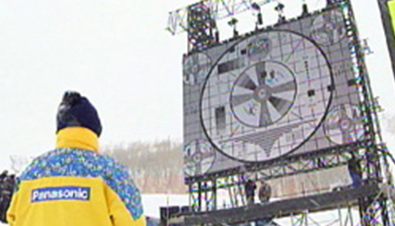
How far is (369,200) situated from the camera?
8.17 meters

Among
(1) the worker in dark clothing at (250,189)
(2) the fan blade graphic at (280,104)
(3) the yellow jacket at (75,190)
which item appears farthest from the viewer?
(1) the worker in dark clothing at (250,189)

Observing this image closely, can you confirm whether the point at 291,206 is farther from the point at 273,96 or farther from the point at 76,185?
the point at 76,185

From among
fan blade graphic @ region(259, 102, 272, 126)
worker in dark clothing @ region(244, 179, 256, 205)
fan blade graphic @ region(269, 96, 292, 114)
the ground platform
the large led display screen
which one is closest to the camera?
the ground platform

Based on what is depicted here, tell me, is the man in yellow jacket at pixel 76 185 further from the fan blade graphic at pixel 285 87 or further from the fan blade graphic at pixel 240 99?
the fan blade graphic at pixel 240 99

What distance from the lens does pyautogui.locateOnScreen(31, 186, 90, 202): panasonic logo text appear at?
169 cm

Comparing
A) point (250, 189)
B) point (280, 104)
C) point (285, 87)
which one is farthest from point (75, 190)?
point (250, 189)

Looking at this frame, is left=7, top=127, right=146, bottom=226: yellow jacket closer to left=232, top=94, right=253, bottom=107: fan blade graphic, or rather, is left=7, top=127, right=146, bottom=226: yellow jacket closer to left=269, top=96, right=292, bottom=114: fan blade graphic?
left=269, top=96, right=292, bottom=114: fan blade graphic

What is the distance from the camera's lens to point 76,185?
172 cm

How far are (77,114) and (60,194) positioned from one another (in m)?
0.29

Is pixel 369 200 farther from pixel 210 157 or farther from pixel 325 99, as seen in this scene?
pixel 210 157

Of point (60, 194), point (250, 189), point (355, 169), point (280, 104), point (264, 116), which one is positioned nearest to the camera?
point (60, 194)

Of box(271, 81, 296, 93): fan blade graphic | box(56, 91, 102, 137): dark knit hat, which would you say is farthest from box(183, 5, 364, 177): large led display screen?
box(56, 91, 102, 137): dark knit hat

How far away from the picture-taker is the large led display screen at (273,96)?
8.89 meters

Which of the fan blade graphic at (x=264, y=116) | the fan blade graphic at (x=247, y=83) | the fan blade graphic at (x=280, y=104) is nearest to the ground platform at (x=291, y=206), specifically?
the fan blade graphic at (x=264, y=116)
